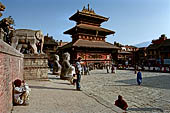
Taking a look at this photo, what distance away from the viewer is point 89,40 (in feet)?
91.5

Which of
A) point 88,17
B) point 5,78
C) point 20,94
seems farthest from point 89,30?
point 5,78

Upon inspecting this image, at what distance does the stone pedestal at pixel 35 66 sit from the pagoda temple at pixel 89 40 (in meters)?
14.6

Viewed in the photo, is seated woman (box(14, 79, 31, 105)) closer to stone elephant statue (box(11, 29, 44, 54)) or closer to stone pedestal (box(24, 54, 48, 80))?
stone pedestal (box(24, 54, 48, 80))

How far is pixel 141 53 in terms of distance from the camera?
49375 mm

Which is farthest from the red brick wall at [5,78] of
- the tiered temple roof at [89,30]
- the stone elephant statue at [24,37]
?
the tiered temple roof at [89,30]

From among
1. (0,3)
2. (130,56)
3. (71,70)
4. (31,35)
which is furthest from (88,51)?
(130,56)

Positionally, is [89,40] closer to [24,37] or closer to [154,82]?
[154,82]

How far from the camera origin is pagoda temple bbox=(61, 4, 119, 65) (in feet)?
83.8

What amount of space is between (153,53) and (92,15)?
24626mm

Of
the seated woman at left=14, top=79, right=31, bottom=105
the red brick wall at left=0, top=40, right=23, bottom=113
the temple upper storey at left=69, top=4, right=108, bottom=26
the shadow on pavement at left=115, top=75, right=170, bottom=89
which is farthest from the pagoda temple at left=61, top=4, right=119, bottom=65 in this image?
the red brick wall at left=0, top=40, right=23, bottom=113

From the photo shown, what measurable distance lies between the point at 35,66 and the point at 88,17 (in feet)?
75.7

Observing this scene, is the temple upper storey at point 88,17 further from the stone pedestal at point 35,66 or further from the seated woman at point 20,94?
the seated woman at point 20,94

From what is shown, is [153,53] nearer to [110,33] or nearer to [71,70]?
[110,33]

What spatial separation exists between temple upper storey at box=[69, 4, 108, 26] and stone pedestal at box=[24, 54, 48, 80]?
68.5ft
